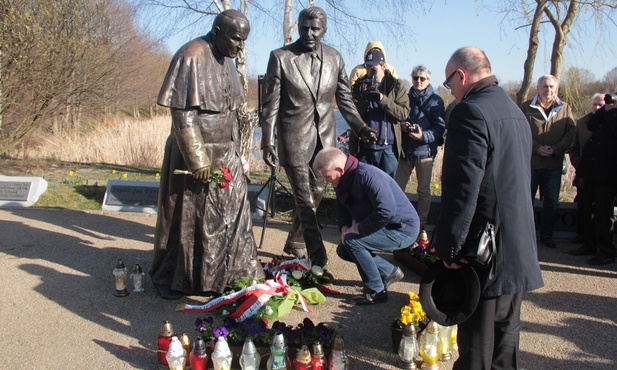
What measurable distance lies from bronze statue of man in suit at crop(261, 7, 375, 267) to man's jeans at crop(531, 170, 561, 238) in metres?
2.27

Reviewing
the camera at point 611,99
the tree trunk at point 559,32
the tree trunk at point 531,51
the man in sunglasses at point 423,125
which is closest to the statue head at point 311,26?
the man in sunglasses at point 423,125

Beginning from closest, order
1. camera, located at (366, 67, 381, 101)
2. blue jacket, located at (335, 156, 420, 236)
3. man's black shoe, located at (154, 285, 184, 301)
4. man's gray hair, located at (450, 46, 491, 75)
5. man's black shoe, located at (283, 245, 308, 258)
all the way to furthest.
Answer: man's gray hair, located at (450, 46, 491, 75), blue jacket, located at (335, 156, 420, 236), man's black shoe, located at (154, 285, 184, 301), man's black shoe, located at (283, 245, 308, 258), camera, located at (366, 67, 381, 101)

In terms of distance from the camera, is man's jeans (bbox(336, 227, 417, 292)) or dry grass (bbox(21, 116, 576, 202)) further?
dry grass (bbox(21, 116, 576, 202))

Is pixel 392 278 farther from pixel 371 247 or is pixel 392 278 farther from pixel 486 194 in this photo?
pixel 486 194

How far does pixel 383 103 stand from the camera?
620 cm

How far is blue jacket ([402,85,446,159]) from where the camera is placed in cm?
664

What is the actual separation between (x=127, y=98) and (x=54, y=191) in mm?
12689

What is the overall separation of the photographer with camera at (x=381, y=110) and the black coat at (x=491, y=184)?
3.28m

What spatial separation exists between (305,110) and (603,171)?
124 inches

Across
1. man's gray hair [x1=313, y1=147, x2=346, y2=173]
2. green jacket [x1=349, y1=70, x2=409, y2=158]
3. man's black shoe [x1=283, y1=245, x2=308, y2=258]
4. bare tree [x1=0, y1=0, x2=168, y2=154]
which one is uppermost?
bare tree [x1=0, y1=0, x2=168, y2=154]

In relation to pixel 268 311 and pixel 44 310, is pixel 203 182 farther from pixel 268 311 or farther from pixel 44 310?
pixel 44 310

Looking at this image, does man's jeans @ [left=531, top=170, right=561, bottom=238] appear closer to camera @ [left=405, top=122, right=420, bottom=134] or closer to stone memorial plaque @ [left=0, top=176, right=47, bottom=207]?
camera @ [left=405, top=122, right=420, bottom=134]

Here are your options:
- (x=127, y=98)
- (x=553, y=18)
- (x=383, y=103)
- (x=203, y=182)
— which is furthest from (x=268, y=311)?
(x=127, y=98)

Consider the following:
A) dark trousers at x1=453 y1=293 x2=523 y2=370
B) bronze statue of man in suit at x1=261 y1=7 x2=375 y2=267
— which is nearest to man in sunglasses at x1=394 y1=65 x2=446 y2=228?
bronze statue of man in suit at x1=261 y1=7 x2=375 y2=267
